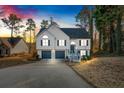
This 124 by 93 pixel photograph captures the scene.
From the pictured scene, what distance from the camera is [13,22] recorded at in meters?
46.2

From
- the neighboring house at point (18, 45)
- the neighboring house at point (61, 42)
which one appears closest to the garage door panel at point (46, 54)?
the neighboring house at point (61, 42)

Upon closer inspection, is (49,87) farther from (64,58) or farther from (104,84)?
(64,58)

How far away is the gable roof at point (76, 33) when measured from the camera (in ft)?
154

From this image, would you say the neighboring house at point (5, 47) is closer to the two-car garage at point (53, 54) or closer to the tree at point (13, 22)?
the tree at point (13, 22)

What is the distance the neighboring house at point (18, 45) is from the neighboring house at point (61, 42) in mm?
12671

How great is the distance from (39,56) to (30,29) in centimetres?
865

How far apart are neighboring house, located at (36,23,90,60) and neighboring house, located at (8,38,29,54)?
12671mm

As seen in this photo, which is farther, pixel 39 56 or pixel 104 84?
pixel 39 56

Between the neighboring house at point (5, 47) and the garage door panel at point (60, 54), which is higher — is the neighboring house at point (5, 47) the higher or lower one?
the higher one

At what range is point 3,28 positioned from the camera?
42.7 metres

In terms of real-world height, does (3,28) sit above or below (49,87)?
above

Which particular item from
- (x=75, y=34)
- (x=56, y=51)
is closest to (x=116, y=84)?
(x=56, y=51)
